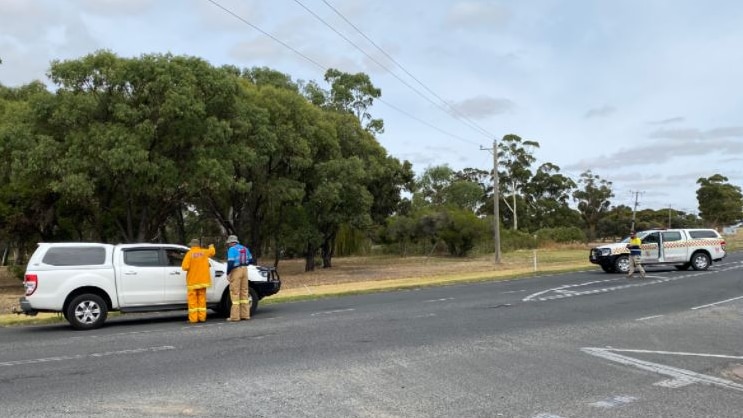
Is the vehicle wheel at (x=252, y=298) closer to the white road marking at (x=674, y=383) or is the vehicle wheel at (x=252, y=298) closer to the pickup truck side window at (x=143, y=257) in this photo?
the pickup truck side window at (x=143, y=257)

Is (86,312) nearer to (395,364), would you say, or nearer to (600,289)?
(395,364)

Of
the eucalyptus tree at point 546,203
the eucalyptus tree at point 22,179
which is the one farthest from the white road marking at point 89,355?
the eucalyptus tree at point 546,203

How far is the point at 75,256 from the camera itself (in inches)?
549

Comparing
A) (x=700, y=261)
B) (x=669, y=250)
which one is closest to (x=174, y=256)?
(x=669, y=250)

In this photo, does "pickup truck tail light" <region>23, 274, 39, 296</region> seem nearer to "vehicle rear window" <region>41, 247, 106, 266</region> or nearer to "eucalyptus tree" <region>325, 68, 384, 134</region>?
"vehicle rear window" <region>41, 247, 106, 266</region>

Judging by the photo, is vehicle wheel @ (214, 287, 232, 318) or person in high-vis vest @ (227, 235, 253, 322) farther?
vehicle wheel @ (214, 287, 232, 318)

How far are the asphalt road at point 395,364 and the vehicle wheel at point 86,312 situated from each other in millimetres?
340

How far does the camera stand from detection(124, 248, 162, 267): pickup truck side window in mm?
14359

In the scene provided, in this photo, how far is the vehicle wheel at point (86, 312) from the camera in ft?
44.5

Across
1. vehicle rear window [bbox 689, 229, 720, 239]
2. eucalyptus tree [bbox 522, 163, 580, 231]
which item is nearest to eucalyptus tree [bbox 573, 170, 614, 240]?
eucalyptus tree [bbox 522, 163, 580, 231]

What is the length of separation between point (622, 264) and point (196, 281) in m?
20.7

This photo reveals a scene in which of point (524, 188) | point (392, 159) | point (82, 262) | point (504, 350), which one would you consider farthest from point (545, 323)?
point (524, 188)

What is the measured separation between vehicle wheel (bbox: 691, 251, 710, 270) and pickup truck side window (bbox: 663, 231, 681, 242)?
3.77ft

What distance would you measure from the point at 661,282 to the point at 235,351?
18.0m
